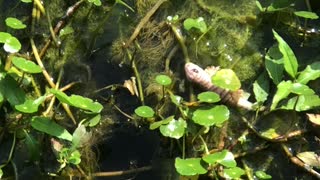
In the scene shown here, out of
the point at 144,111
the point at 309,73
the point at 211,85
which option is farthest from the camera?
the point at 211,85

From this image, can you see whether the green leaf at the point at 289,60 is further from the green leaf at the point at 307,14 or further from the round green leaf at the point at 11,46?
the round green leaf at the point at 11,46

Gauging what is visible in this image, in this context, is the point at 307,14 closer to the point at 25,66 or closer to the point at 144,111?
the point at 144,111

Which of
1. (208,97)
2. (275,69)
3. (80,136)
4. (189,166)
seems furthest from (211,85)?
(80,136)

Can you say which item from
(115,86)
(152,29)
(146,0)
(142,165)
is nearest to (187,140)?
(142,165)

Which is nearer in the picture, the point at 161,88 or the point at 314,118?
the point at 314,118

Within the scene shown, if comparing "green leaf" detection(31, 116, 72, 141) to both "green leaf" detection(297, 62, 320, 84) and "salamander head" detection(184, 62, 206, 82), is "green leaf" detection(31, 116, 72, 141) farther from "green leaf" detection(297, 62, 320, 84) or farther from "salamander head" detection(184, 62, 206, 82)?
"green leaf" detection(297, 62, 320, 84)

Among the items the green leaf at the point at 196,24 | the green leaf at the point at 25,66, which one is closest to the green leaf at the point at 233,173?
the green leaf at the point at 196,24

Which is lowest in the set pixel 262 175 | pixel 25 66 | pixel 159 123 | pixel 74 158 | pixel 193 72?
pixel 262 175

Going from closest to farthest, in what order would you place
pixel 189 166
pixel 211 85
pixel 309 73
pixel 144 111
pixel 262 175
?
pixel 189 166
pixel 262 175
pixel 144 111
pixel 309 73
pixel 211 85
